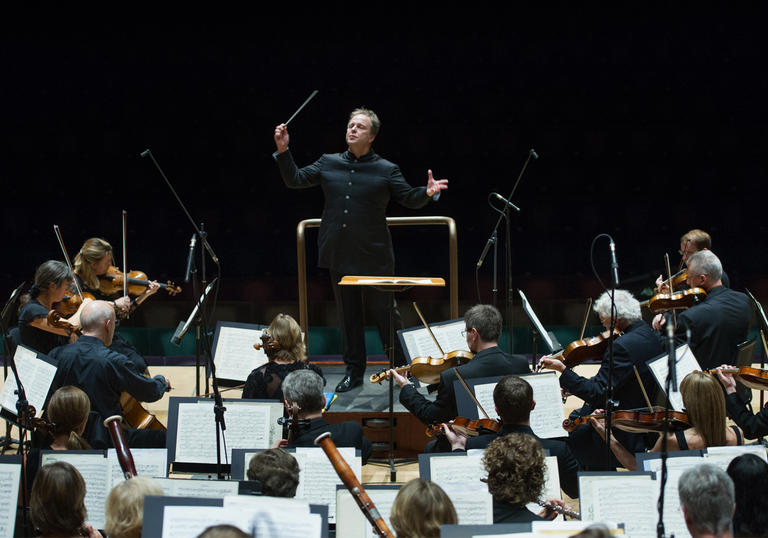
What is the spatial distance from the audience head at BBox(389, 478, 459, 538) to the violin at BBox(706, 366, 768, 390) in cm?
227

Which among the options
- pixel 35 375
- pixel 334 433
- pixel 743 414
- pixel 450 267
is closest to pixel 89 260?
pixel 35 375

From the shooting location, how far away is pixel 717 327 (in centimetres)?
480

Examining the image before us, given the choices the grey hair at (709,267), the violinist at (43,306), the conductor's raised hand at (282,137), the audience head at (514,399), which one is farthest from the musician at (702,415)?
the violinist at (43,306)

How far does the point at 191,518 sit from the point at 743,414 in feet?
9.21

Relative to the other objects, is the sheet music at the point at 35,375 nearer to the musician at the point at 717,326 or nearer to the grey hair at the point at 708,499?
the grey hair at the point at 708,499

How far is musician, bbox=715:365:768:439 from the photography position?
12.9ft

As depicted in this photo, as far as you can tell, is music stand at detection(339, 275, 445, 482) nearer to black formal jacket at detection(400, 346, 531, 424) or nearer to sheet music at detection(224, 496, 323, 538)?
black formal jacket at detection(400, 346, 531, 424)

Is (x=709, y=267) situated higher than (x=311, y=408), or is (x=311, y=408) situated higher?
(x=709, y=267)

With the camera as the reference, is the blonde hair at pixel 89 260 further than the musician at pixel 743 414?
Yes

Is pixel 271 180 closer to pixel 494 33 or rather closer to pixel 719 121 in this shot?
pixel 494 33

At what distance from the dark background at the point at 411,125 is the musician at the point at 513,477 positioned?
6071 mm

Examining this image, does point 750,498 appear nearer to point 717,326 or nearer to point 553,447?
point 553,447

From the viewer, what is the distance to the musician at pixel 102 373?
→ 13.8ft

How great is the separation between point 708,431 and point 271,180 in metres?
6.65
